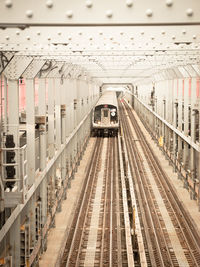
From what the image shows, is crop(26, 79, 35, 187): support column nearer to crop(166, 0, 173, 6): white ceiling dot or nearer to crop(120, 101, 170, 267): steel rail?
crop(120, 101, 170, 267): steel rail

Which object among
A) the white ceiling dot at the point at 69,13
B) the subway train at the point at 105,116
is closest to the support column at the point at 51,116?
the white ceiling dot at the point at 69,13

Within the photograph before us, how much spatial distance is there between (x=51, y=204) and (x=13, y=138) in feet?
13.0

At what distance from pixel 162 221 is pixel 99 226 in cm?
182

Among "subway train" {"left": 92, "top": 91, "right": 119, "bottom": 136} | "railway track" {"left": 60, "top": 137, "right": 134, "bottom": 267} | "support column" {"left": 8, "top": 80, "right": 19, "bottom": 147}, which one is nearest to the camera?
"support column" {"left": 8, "top": 80, "right": 19, "bottom": 147}

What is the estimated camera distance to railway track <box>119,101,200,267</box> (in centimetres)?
983

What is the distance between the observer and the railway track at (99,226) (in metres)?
9.72

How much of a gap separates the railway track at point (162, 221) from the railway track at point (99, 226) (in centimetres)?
64

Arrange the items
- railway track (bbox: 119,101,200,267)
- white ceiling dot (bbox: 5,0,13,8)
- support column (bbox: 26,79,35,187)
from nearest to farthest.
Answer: white ceiling dot (bbox: 5,0,13,8) < support column (bbox: 26,79,35,187) < railway track (bbox: 119,101,200,267)

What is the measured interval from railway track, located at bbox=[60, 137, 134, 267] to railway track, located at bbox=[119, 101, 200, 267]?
64 centimetres

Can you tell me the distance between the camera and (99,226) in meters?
11.9

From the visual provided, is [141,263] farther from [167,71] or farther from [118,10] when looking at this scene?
[167,71]

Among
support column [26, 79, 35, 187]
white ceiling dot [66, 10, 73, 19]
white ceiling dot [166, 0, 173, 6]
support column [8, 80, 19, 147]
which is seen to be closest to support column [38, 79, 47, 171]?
support column [26, 79, 35, 187]

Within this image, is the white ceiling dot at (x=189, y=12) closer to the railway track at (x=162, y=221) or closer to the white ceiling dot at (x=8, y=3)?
the white ceiling dot at (x=8, y=3)

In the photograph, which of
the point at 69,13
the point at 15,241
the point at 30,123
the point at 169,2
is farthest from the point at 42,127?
the point at 169,2
